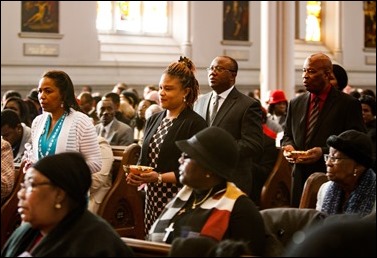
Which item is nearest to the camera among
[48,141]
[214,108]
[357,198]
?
[357,198]

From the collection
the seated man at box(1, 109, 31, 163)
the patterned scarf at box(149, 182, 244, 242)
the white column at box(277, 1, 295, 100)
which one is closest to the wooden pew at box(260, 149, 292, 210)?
the seated man at box(1, 109, 31, 163)

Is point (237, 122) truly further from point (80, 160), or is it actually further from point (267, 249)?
point (80, 160)

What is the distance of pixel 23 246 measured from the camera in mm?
3912

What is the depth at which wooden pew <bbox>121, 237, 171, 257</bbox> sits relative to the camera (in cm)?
383

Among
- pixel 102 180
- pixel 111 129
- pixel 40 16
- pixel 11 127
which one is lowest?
pixel 102 180

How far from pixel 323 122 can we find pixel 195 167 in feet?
7.21

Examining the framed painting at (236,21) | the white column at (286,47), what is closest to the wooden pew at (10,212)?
the white column at (286,47)

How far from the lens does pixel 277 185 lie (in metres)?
9.01

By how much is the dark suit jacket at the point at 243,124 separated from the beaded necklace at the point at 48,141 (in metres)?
1.11

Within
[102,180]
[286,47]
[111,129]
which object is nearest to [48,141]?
[102,180]

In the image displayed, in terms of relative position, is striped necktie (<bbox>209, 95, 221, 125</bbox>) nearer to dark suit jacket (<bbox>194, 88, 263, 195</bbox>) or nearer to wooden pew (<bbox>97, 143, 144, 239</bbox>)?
dark suit jacket (<bbox>194, 88, 263, 195</bbox>)

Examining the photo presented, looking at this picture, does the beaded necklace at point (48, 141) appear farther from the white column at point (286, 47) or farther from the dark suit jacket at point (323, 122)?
the white column at point (286, 47)

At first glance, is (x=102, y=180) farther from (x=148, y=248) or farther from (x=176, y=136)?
(x=148, y=248)

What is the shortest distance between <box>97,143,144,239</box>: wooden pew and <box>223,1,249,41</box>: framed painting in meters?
12.8
